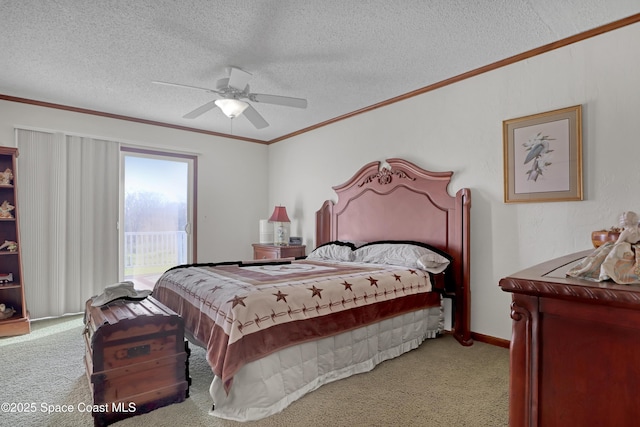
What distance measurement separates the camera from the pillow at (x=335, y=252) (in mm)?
3783

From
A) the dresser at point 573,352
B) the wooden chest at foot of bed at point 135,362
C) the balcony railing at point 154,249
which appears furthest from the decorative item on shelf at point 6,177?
the dresser at point 573,352

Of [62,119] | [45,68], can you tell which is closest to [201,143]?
[62,119]

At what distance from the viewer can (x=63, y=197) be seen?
4.14m

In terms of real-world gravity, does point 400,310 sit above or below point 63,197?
below

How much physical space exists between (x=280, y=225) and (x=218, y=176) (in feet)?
4.03

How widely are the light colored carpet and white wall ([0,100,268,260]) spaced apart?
8.21 feet

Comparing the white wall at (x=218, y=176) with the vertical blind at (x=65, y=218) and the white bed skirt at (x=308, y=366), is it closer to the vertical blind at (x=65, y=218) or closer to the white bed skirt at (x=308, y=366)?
the vertical blind at (x=65, y=218)

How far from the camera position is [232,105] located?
2.99m

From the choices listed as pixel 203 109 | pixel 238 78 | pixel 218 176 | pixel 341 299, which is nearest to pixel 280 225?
pixel 218 176

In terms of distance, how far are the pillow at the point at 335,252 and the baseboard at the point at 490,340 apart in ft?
4.50

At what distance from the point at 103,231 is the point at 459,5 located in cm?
451

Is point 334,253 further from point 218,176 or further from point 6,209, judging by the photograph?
point 6,209

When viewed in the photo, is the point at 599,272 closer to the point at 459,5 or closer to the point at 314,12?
the point at 459,5

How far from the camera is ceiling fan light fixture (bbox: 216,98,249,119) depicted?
2.95 m
